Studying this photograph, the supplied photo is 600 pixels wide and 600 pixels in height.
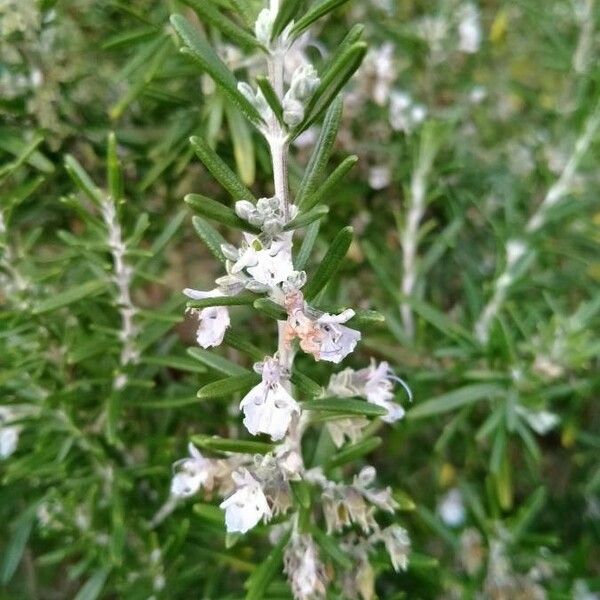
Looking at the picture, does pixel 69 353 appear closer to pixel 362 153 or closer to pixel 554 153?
pixel 362 153

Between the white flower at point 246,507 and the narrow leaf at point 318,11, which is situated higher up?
the narrow leaf at point 318,11

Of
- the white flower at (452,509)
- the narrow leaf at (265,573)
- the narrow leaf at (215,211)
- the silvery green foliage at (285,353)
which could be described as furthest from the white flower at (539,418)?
the narrow leaf at (215,211)

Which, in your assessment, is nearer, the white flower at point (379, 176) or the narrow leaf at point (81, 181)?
the narrow leaf at point (81, 181)

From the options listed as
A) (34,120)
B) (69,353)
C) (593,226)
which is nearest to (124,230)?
(69,353)

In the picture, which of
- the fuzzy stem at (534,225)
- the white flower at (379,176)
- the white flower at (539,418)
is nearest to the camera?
the white flower at (539,418)

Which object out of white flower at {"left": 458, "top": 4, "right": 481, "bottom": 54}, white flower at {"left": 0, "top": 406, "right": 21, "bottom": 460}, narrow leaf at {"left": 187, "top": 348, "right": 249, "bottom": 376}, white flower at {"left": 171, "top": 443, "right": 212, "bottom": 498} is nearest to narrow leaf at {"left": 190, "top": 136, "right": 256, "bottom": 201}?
narrow leaf at {"left": 187, "top": 348, "right": 249, "bottom": 376}

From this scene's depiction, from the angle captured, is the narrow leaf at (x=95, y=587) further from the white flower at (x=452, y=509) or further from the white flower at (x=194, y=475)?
the white flower at (x=452, y=509)

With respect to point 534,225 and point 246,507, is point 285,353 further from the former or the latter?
point 534,225
